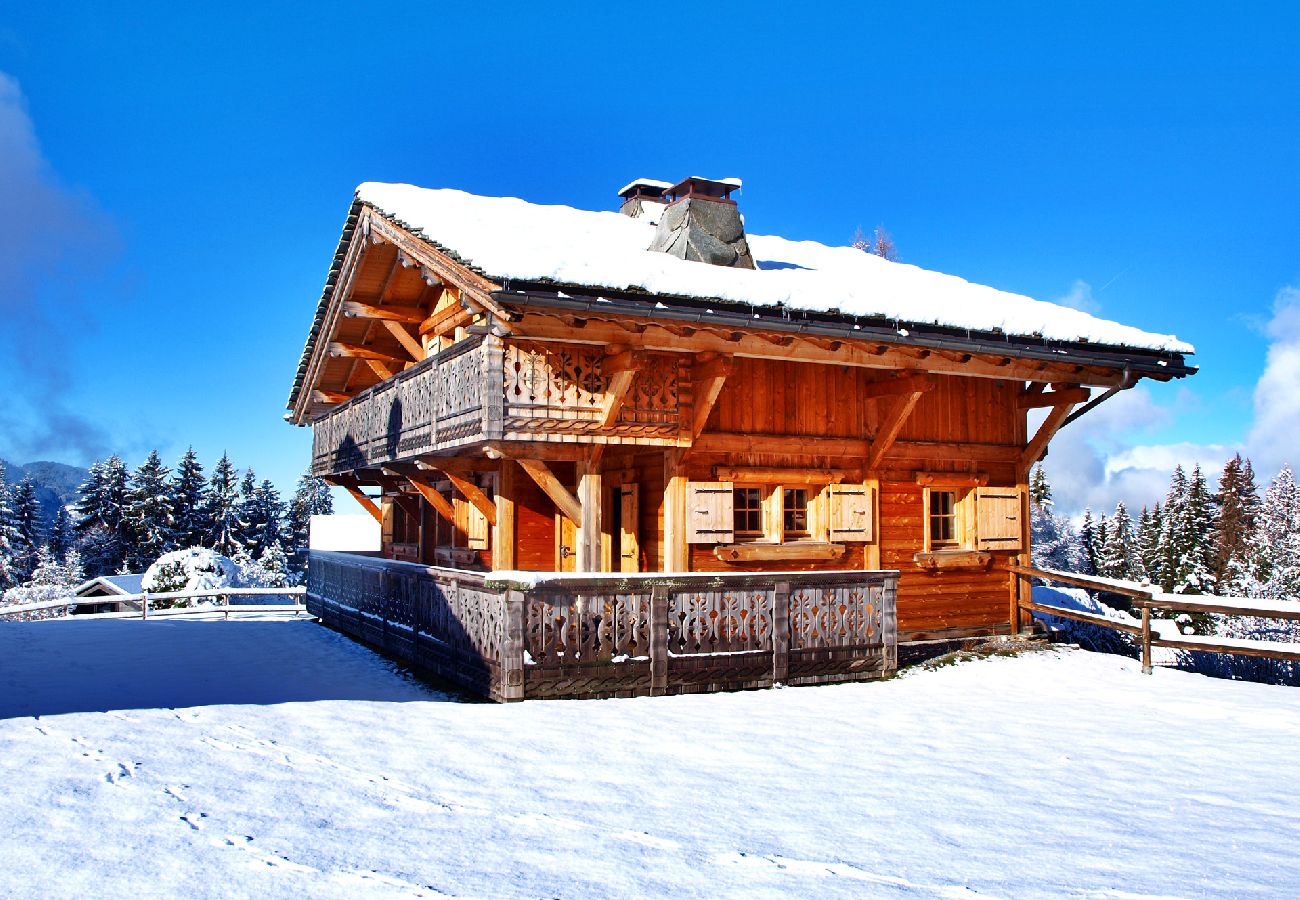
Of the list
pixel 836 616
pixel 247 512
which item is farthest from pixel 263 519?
pixel 836 616

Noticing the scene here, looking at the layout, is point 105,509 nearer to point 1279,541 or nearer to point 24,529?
point 24,529

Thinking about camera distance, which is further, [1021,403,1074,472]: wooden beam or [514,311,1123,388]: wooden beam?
[1021,403,1074,472]: wooden beam

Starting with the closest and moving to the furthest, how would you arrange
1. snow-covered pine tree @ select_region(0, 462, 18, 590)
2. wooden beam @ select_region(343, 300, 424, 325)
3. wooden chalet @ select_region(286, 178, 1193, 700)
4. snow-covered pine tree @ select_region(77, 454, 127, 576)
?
wooden chalet @ select_region(286, 178, 1193, 700), wooden beam @ select_region(343, 300, 424, 325), snow-covered pine tree @ select_region(0, 462, 18, 590), snow-covered pine tree @ select_region(77, 454, 127, 576)

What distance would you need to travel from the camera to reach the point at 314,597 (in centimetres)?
2114

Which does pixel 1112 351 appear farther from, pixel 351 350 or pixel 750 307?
pixel 351 350

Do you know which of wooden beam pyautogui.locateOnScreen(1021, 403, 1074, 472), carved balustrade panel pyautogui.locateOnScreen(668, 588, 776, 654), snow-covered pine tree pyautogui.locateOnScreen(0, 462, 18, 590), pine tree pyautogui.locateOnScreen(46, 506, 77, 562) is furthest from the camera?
pine tree pyautogui.locateOnScreen(46, 506, 77, 562)

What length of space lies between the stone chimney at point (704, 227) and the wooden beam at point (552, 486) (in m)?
4.14

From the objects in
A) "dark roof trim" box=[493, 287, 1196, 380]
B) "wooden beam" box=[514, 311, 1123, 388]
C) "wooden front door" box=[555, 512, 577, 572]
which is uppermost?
"dark roof trim" box=[493, 287, 1196, 380]

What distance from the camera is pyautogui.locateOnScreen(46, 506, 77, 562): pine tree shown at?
72.1 metres

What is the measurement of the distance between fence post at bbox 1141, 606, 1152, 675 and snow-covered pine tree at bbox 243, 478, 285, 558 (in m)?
59.5

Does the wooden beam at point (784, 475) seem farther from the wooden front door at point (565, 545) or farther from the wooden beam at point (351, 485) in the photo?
the wooden beam at point (351, 485)

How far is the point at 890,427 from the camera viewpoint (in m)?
15.0

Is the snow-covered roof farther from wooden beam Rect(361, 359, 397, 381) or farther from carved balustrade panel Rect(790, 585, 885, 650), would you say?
wooden beam Rect(361, 359, 397, 381)

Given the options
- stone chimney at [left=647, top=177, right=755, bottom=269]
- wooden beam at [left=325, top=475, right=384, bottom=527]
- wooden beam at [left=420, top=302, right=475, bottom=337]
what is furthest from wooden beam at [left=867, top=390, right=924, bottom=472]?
wooden beam at [left=325, top=475, right=384, bottom=527]
